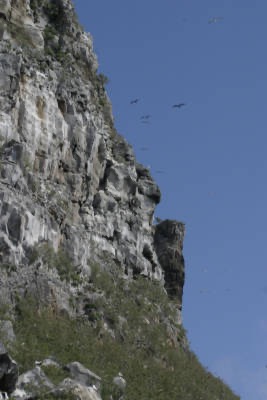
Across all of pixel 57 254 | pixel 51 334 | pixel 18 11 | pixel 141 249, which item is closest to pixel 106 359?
pixel 51 334

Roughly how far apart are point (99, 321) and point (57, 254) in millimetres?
7103

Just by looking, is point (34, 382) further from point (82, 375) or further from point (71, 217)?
point (71, 217)

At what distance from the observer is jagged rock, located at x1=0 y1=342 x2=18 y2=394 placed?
62.4 metres

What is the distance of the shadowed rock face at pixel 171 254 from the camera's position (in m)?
123

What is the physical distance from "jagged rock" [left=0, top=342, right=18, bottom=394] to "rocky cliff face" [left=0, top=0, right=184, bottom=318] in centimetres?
1823

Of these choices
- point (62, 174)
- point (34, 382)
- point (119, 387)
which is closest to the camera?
point (34, 382)

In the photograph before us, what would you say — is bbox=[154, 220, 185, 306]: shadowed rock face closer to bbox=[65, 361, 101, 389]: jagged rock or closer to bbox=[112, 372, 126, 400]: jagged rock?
bbox=[112, 372, 126, 400]: jagged rock

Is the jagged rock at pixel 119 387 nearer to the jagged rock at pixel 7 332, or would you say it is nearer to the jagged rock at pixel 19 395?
the jagged rock at pixel 7 332

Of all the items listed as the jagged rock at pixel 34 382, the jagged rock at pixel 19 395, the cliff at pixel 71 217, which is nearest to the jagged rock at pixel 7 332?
the cliff at pixel 71 217

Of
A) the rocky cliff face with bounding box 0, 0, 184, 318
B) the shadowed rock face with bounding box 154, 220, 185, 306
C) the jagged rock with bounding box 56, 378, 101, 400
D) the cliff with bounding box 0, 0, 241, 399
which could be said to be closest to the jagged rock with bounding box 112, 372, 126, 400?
the cliff with bounding box 0, 0, 241, 399

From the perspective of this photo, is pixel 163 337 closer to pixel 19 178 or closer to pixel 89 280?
pixel 89 280

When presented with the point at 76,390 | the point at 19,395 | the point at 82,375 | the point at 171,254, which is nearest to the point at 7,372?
the point at 19,395

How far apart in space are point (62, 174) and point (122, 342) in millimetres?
19273

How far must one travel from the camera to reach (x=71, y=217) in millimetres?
100062
